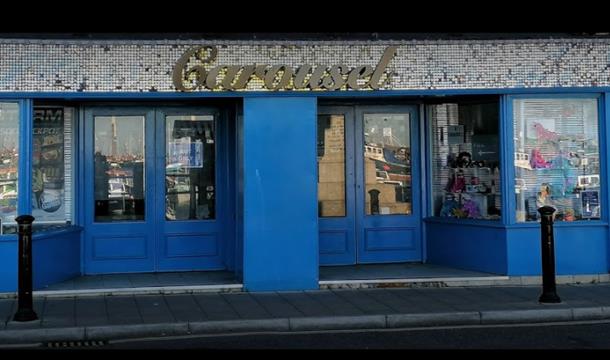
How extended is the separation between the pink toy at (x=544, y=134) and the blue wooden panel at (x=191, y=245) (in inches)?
205

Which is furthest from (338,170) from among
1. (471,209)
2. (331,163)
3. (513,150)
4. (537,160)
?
(537,160)

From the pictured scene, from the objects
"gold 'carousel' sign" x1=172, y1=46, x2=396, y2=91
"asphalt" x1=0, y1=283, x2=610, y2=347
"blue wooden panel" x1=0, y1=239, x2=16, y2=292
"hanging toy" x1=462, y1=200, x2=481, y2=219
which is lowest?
"asphalt" x1=0, y1=283, x2=610, y2=347

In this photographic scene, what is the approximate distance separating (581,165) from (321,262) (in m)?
4.31

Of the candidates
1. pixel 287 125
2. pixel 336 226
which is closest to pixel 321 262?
pixel 336 226

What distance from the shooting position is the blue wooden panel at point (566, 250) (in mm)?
11516

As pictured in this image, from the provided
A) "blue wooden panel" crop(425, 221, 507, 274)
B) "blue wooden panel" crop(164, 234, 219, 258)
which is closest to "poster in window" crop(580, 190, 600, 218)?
"blue wooden panel" crop(425, 221, 507, 274)

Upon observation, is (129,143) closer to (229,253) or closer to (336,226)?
(229,253)

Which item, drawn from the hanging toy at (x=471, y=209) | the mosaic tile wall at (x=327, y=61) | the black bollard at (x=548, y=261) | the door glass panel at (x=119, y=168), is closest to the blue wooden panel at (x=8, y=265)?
the door glass panel at (x=119, y=168)

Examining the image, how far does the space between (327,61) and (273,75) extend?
2.69 feet

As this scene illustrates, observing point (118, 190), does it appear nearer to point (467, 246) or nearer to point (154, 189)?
point (154, 189)

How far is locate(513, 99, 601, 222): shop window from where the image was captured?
1180 centimetres

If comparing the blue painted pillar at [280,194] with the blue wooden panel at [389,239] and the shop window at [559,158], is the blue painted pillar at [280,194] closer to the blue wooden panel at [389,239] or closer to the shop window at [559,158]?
the blue wooden panel at [389,239]

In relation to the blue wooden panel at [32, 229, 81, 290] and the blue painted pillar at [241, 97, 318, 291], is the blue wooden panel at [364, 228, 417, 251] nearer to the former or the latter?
the blue painted pillar at [241, 97, 318, 291]

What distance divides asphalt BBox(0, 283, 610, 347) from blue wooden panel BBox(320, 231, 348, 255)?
1690 mm
